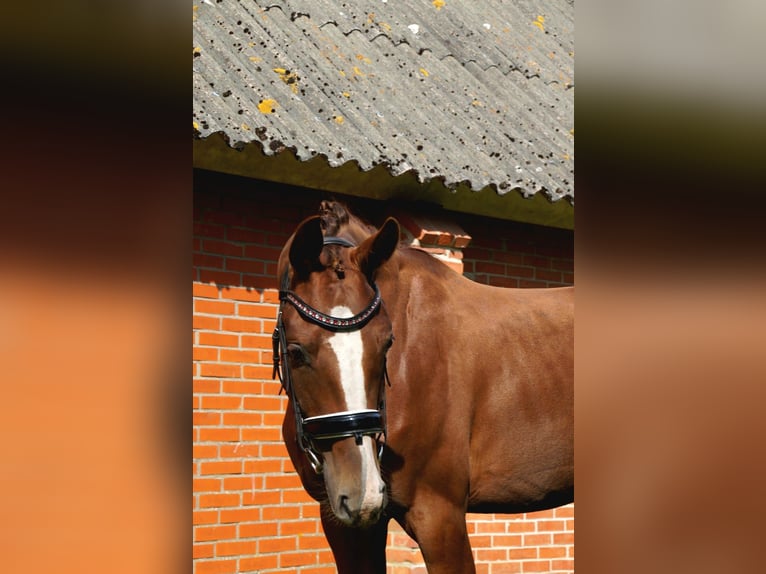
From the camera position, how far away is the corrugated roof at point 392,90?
Result: 5070 mm

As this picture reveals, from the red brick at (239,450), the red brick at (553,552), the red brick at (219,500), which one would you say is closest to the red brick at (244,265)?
the red brick at (239,450)

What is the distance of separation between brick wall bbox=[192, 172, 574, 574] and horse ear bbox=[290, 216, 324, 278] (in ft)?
5.12

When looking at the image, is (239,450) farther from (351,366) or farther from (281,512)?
(351,366)

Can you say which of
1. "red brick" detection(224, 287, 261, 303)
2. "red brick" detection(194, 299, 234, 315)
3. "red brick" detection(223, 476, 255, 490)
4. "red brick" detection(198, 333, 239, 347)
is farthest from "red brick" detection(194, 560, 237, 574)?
"red brick" detection(224, 287, 261, 303)

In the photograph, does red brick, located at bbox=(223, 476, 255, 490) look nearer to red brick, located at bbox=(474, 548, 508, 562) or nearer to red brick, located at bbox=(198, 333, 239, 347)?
red brick, located at bbox=(198, 333, 239, 347)

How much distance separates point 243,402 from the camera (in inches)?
201

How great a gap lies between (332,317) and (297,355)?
0.19 metres

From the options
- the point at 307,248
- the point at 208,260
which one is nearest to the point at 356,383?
the point at 307,248

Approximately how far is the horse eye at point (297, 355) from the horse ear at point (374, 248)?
0.46 meters

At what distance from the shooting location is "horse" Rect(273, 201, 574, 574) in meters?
3.15
